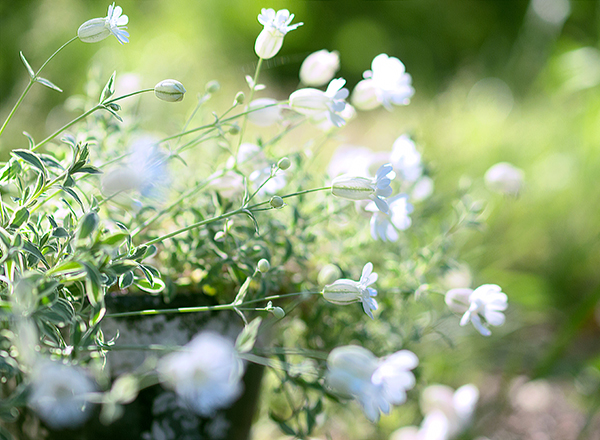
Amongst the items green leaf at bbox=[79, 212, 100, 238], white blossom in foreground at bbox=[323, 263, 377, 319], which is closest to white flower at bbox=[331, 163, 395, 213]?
white blossom in foreground at bbox=[323, 263, 377, 319]

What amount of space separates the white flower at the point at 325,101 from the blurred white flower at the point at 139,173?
100 millimetres

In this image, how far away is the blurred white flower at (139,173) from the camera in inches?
11.2

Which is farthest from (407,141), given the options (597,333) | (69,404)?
(597,333)

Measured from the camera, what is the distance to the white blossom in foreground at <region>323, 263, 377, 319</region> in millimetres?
298

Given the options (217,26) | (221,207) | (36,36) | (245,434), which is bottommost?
(217,26)

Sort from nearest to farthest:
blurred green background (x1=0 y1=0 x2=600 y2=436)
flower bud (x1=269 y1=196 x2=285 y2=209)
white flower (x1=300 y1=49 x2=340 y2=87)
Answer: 1. flower bud (x1=269 y1=196 x2=285 y2=209)
2. white flower (x1=300 y1=49 x2=340 y2=87)
3. blurred green background (x1=0 y1=0 x2=600 y2=436)

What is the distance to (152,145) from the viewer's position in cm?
32

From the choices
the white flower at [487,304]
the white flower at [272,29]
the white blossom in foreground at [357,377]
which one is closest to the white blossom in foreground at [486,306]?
the white flower at [487,304]

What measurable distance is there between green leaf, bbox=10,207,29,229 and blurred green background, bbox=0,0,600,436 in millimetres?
215

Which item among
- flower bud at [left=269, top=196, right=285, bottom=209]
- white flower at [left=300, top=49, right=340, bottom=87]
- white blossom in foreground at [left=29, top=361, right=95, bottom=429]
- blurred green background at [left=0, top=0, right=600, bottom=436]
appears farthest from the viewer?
blurred green background at [left=0, top=0, right=600, bottom=436]

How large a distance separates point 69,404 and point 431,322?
0.37 meters

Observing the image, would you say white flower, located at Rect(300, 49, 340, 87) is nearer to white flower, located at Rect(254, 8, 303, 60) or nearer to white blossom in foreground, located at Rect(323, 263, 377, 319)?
white flower, located at Rect(254, 8, 303, 60)

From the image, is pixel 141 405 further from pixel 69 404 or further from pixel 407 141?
pixel 407 141

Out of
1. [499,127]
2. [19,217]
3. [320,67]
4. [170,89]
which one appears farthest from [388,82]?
[499,127]
